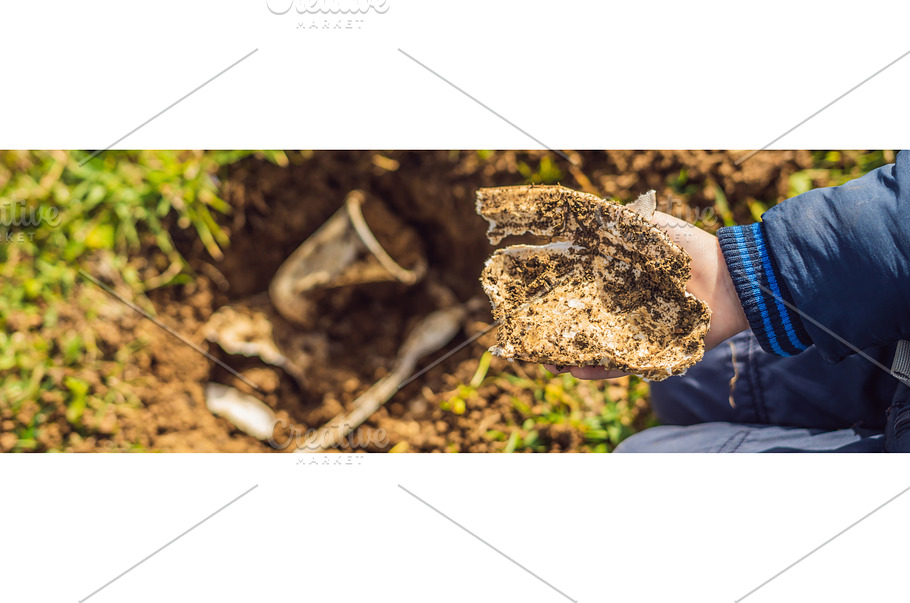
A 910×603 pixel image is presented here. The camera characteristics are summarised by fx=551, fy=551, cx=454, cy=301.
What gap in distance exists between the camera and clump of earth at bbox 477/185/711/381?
42.4 inches

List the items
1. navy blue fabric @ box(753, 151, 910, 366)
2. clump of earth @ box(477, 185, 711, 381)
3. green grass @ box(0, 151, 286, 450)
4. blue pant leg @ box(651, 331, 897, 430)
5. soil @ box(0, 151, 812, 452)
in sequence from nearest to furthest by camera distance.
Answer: navy blue fabric @ box(753, 151, 910, 366), clump of earth @ box(477, 185, 711, 381), blue pant leg @ box(651, 331, 897, 430), soil @ box(0, 151, 812, 452), green grass @ box(0, 151, 286, 450)

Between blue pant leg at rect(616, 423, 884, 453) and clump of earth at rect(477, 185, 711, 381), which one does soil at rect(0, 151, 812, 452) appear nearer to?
blue pant leg at rect(616, 423, 884, 453)

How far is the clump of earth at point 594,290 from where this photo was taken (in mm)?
1076

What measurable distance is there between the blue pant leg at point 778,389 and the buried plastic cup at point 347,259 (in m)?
0.83

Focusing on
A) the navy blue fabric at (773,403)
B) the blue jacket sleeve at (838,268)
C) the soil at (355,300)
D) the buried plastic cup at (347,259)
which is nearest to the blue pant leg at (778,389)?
the navy blue fabric at (773,403)

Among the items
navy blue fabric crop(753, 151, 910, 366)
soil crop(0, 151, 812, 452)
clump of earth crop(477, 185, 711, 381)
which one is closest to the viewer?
navy blue fabric crop(753, 151, 910, 366)

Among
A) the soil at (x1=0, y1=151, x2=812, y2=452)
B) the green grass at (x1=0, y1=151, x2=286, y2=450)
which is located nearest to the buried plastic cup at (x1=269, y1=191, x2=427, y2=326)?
the soil at (x1=0, y1=151, x2=812, y2=452)

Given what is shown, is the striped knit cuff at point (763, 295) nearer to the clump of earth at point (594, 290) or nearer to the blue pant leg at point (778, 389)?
the clump of earth at point (594, 290)

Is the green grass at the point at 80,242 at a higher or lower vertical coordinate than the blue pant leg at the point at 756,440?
higher

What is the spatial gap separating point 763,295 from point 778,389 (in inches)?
13.0

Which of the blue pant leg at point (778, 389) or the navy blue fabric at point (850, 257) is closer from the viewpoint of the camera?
the navy blue fabric at point (850, 257)

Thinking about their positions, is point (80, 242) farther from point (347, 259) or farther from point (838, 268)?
point (838, 268)

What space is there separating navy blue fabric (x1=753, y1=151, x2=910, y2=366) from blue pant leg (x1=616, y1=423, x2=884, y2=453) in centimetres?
26
